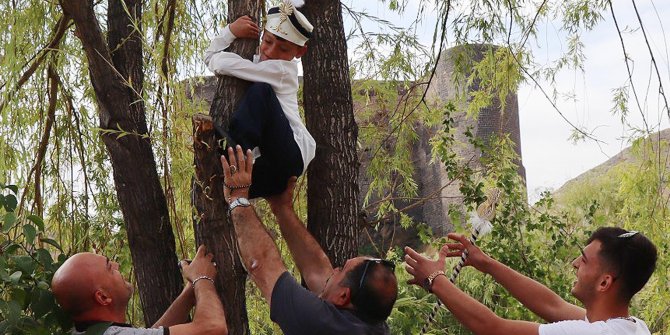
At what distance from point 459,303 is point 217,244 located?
0.86 meters

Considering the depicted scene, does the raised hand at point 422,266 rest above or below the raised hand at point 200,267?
below

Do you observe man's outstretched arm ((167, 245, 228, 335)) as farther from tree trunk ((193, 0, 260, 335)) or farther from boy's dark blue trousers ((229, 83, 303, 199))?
boy's dark blue trousers ((229, 83, 303, 199))

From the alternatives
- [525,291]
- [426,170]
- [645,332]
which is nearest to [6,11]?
[525,291]

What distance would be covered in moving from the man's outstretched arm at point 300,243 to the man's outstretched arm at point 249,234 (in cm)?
36

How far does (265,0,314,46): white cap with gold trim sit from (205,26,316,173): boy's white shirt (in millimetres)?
90

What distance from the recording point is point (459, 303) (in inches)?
106

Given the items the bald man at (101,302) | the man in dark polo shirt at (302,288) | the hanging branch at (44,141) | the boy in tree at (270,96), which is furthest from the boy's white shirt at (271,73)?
the hanging branch at (44,141)

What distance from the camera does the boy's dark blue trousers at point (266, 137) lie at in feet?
9.77

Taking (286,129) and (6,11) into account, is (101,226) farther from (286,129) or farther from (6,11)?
(286,129)

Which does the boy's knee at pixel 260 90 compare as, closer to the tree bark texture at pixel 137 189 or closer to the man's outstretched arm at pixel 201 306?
the man's outstretched arm at pixel 201 306

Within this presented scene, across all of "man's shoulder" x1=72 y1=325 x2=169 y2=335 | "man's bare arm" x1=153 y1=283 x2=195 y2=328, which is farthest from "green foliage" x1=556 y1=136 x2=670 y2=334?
"man's shoulder" x1=72 y1=325 x2=169 y2=335

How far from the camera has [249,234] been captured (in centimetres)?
275

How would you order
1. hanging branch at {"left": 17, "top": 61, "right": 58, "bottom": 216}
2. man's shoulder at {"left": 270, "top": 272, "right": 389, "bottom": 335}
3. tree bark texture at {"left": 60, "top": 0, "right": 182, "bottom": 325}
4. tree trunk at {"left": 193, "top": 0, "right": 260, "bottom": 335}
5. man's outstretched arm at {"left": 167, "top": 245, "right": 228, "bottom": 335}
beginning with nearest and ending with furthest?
man's shoulder at {"left": 270, "top": 272, "right": 389, "bottom": 335} < man's outstretched arm at {"left": 167, "top": 245, "right": 228, "bottom": 335} < tree trunk at {"left": 193, "top": 0, "right": 260, "bottom": 335} < tree bark texture at {"left": 60, "top": 0, "right": 182, "bottom": 325} < hanging branch at {"left": 17, "top": 61, "right": 58, "bottom": 216}

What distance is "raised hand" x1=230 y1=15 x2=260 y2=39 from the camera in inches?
123
